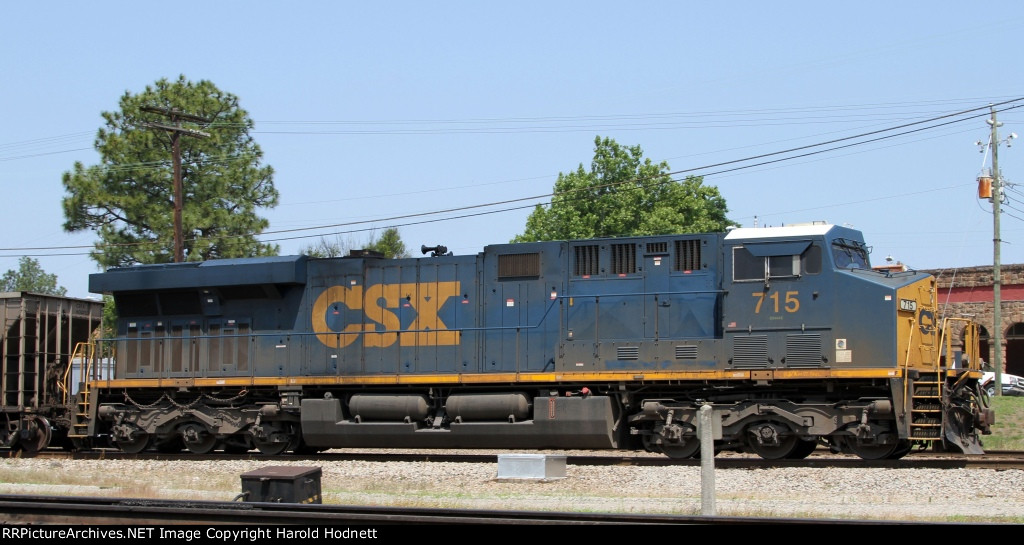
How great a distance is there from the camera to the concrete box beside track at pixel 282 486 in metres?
9.76

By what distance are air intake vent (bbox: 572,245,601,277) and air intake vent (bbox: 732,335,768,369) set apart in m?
2.45

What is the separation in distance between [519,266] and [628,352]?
230 centimetres

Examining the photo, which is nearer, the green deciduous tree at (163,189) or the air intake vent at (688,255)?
the air intake vent at (688,255)

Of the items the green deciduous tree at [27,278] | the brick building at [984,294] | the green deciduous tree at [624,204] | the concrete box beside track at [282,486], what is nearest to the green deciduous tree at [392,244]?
the green deciduous tree at [624,204]

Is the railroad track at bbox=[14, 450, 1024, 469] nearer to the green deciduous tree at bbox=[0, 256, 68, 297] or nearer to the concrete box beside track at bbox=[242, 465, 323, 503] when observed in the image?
the concrete box beside track at bbox=[242, 465, 323, 503]

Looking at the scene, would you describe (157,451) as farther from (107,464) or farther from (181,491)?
(181,491)

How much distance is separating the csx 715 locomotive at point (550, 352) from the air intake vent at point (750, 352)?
0.07 feet

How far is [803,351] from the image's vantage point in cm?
1433

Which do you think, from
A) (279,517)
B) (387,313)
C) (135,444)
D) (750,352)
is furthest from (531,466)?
(135,444)

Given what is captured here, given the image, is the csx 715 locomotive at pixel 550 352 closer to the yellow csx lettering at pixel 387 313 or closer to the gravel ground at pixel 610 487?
the yellow csx lettering at pixel 387 313

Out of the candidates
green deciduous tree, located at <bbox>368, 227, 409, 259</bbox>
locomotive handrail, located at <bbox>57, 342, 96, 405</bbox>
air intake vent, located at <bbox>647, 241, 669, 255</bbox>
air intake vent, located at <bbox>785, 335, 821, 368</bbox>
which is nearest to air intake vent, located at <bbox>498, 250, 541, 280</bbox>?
Answer: air intake vent, located at <bbox>647, 241, 669, 255</bbox>

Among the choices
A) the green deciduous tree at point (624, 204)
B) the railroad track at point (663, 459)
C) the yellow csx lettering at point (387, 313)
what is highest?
the green deciduous tree at point (624, 204)

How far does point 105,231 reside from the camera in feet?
132

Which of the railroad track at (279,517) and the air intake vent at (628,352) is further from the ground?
the air intake vent at (628,352)
